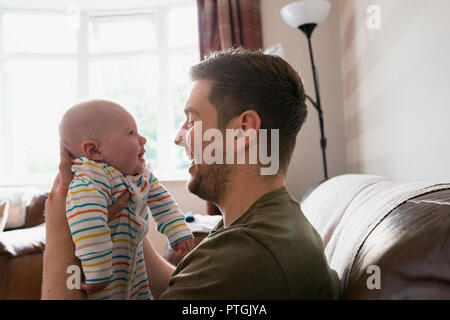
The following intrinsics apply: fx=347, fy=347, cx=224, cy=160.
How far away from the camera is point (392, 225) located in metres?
0.62

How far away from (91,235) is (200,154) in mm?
340

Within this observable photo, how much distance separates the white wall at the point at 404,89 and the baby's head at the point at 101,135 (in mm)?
1035

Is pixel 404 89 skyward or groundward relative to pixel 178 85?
groundward

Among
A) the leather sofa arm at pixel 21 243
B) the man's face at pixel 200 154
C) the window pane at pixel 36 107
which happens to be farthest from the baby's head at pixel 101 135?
the window pane at pixel 36 107

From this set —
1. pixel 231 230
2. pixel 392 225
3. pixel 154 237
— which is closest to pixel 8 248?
Result: pixel 154 237

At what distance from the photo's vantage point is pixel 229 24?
11.2ft

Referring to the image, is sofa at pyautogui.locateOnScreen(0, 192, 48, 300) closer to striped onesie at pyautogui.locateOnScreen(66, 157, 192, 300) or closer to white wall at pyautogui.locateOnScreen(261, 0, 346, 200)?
striped onesie at pyautogui.locateOnScreen(66, 157, 192, 300)

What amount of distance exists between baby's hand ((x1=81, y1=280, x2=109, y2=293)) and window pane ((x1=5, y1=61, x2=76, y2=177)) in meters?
3.95

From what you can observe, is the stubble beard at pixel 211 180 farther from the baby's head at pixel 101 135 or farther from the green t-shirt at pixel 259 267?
the baby's head at pixel 101 135

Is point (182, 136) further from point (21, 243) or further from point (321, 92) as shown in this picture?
point (321, 92)

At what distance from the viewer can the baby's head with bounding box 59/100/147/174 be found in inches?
39.6

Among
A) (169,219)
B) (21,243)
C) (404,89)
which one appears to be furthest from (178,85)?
(169,219)
